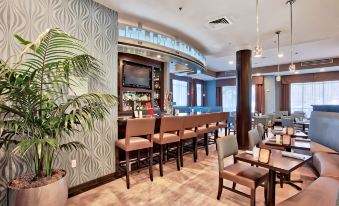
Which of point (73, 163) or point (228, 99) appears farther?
point (228, 99)

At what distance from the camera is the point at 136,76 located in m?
5.60

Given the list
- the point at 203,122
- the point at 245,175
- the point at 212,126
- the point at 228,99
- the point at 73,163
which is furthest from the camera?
the point at 228,99

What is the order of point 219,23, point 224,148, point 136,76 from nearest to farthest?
point 224,148, point 219,23, point 136,76

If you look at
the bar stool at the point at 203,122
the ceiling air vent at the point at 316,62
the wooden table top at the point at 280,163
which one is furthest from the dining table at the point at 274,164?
the ceiling air vent at the point at 316,62

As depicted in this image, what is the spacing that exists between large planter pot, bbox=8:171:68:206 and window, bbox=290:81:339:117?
10612 mm

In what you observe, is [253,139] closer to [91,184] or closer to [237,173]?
[237,173]

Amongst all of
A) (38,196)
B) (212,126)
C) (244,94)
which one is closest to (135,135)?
(38,196)

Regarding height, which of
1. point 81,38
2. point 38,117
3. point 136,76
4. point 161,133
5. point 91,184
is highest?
point 81,38

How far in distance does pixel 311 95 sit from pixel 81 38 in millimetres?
11135

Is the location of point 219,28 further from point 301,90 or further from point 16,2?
point 301,90

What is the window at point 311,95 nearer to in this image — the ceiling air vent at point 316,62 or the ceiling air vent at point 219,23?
the ceiling air vent at point 316,62

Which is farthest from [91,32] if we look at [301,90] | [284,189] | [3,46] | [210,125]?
[301,90]

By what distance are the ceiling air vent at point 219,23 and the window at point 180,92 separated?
5.91 m

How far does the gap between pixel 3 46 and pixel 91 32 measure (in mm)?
1177
